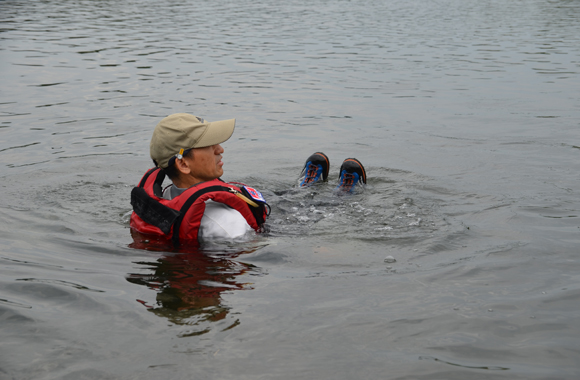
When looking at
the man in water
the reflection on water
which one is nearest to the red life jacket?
the man in water

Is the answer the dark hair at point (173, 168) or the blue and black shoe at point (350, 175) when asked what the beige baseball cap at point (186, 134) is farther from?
the blue and black shoe at point (350, 175)

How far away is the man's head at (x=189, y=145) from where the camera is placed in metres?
4.70

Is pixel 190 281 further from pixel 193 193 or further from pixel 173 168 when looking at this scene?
pixel 173 168

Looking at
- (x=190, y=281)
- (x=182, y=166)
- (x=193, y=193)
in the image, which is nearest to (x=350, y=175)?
(x=182, y=166)

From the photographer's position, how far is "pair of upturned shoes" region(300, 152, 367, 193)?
702cm

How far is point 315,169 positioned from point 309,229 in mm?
1967

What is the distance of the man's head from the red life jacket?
0.19m

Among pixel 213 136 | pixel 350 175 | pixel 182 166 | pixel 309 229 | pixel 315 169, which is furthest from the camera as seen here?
pixel 315 169

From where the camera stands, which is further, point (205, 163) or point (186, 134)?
point (205, 163)

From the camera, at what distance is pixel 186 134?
185 inches

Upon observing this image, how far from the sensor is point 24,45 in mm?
18797

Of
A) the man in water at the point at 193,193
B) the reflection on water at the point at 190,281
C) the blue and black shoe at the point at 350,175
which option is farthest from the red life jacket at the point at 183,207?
the blue and black shoe at the point at 350,175

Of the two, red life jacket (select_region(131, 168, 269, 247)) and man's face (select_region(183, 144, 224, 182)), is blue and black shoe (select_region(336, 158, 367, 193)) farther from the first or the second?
man's face (select_region(183, 144, 224, 182))

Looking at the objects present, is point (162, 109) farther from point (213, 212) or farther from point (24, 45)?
point (24, 45)
